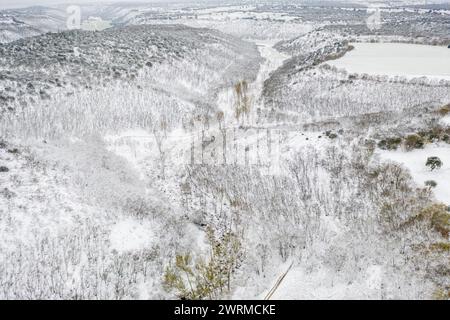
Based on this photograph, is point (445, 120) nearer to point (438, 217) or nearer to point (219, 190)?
point (438, 217)

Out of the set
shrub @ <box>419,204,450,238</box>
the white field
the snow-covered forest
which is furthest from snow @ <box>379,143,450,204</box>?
the white field

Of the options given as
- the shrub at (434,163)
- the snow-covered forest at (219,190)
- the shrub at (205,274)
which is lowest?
the shrub at (205,274)

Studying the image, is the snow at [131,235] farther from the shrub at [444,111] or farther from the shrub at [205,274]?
the shrub at [444,111]

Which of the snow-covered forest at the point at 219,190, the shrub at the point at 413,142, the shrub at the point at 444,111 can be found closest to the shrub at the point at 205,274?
the snow-covered forest at the point at 219,190

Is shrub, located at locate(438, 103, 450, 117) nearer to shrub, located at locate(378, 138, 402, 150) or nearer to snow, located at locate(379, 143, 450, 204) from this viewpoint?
snow, located at locate(379, 143, 450, 204)

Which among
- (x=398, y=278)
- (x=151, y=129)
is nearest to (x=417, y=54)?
(x=151, y=129)

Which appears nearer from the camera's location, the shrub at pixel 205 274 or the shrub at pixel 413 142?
the shrub at pixel 205 274

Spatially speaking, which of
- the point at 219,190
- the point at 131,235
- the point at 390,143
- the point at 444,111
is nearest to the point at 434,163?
the point at 390,143
